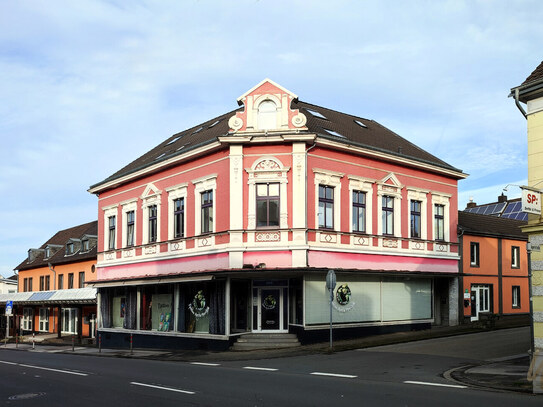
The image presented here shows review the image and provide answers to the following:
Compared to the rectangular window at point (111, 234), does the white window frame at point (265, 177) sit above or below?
above

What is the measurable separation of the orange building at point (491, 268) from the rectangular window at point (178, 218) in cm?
1452

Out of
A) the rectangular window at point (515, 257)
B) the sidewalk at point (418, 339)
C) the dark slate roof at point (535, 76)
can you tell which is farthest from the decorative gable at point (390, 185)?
the dark slate roof at point (535, 76)

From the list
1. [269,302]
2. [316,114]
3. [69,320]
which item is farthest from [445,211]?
[69,320]

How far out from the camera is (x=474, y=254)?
115ft

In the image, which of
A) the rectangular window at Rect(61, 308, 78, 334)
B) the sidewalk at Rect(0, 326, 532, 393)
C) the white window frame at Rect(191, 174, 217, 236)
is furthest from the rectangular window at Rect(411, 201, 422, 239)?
the rectangular window at Rect(61, 308, 78, 334)

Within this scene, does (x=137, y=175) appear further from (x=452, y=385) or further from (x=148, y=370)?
(x=452, y=385)

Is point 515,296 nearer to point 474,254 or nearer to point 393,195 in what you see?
point 474,254

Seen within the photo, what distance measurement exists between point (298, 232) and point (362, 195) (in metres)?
4.54

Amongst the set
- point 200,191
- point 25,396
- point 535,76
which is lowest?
point 25,396

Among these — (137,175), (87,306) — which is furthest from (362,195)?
(87,306)

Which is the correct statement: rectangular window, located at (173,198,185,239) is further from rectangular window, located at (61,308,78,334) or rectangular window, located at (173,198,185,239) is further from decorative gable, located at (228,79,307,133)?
rectangular window, located at (61,308,78,334)

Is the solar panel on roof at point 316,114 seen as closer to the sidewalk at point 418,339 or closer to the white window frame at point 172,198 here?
the white window frame at point 172,198

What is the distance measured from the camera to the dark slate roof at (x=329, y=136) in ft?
94.9

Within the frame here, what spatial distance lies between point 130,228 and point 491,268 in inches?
810
